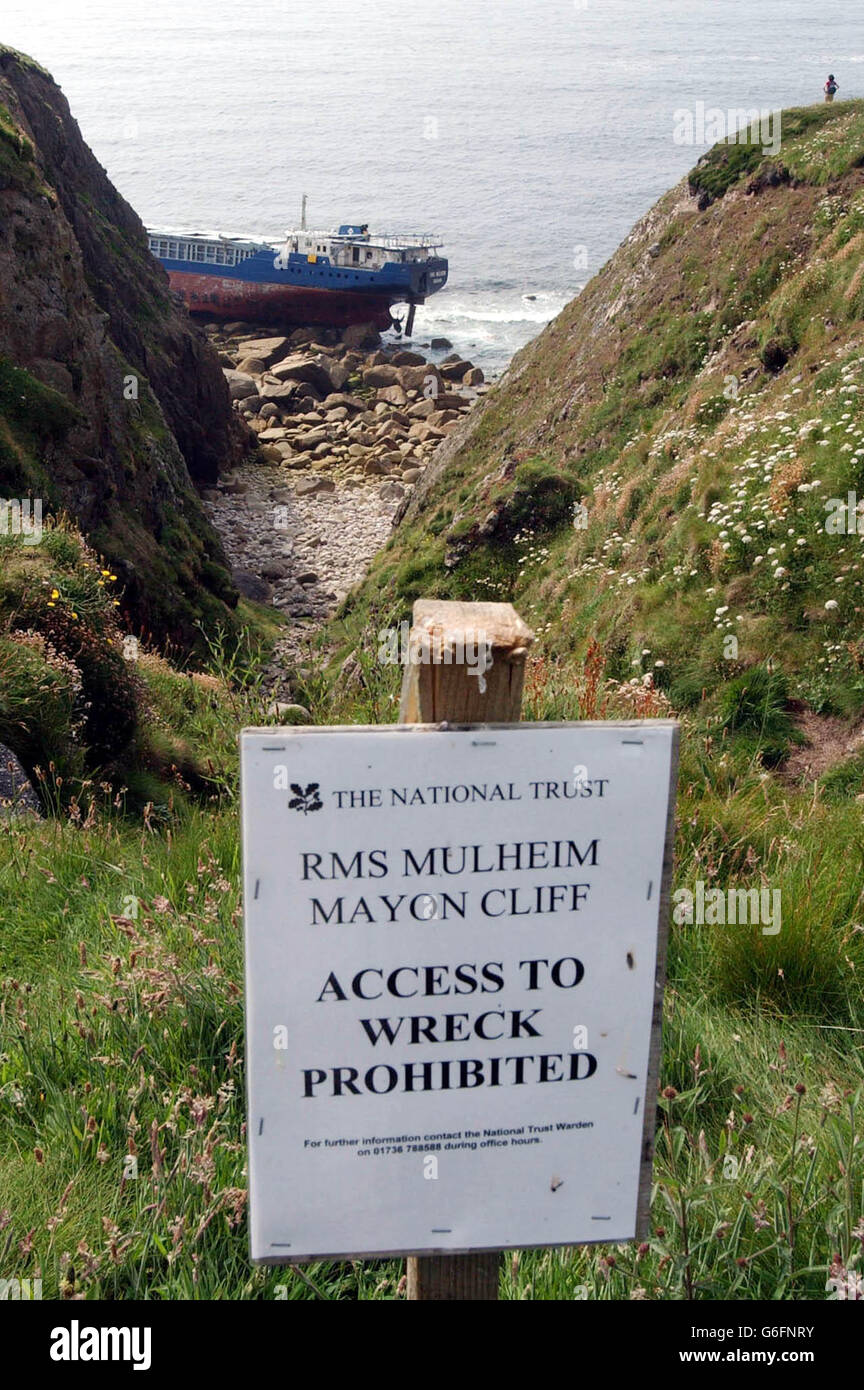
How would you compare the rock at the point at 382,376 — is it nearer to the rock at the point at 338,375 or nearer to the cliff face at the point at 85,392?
the rock at the point at 338,375

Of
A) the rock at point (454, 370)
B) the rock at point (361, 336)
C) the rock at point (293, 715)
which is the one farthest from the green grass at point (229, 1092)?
the rock at point (361, 336)

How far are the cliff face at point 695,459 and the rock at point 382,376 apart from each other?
1508 centimetres

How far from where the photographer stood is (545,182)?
111750 mm

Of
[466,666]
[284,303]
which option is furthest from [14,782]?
[284,303]

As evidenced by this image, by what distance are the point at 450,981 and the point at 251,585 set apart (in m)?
30.4

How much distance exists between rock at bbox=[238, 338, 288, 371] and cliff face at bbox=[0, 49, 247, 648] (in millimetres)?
16229

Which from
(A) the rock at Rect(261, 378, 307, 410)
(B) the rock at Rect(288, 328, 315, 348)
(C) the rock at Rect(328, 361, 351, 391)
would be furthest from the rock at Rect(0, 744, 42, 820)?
(B) the rock at Rect(288, 328, 315, 348)

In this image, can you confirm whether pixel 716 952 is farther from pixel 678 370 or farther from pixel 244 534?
pixel 244 534

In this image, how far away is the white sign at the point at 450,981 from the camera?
6.56 feet

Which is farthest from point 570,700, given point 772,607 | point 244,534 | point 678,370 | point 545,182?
point 545,182

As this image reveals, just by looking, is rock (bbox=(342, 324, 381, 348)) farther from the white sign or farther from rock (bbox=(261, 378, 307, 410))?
the white sign

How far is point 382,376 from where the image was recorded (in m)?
48.3

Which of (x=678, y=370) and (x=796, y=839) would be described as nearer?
(x=796, y=839)
